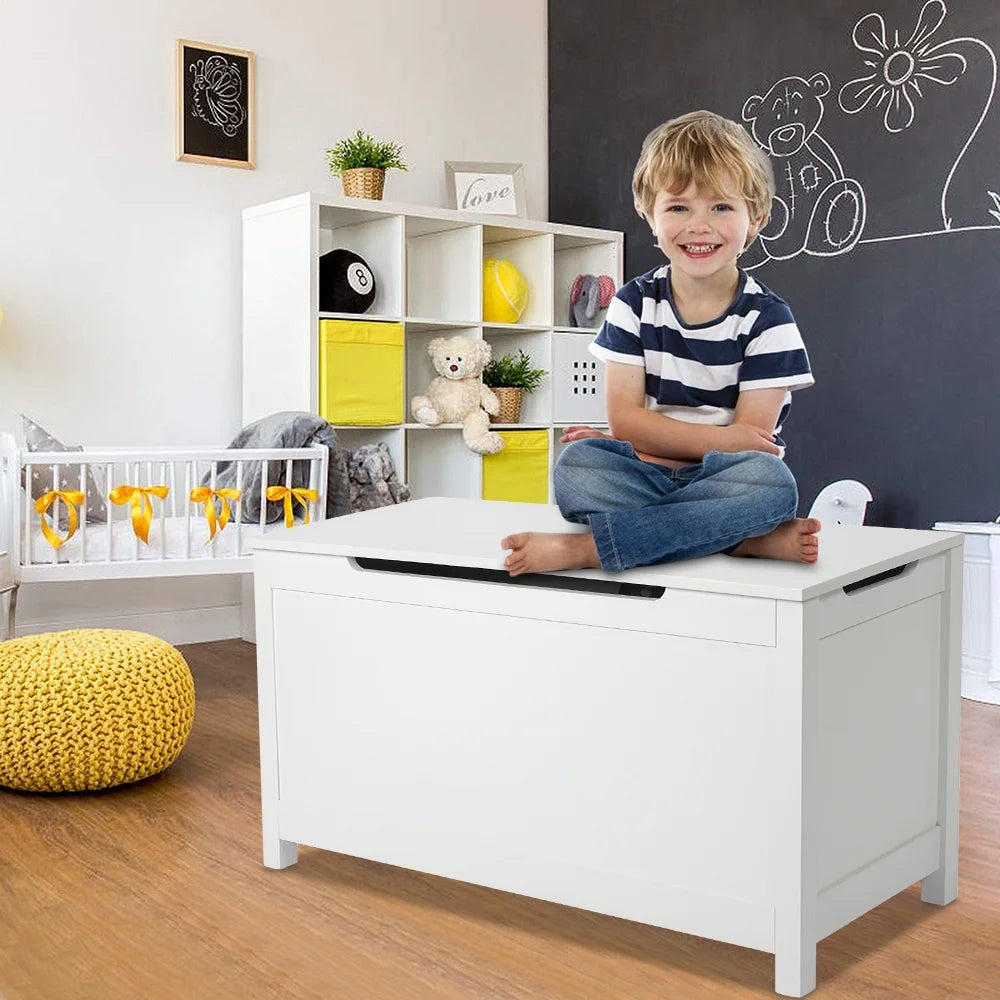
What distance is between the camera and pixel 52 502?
2.59m

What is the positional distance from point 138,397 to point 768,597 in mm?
2433

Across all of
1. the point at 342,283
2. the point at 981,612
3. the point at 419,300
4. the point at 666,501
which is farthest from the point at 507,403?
the point at 666,501

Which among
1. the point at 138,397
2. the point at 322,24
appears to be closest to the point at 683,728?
the point at 138,397

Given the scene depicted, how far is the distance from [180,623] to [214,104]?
141 cm

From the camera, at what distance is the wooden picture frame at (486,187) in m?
3.82

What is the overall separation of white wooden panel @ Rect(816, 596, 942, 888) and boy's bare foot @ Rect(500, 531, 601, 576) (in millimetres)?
281

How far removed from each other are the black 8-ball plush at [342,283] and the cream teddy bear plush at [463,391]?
12.3 inches

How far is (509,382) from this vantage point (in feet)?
12.2

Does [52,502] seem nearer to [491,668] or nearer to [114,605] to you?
[114,605]

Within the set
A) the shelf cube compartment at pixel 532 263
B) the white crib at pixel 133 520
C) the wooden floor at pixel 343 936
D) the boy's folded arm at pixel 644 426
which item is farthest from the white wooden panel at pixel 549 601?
the shelf cube compartment at pixel 532 263

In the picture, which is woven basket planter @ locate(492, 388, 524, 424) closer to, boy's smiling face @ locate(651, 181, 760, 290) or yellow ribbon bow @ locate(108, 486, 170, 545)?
yellow ribbon bow @ locate(108, 486, 170, 545)

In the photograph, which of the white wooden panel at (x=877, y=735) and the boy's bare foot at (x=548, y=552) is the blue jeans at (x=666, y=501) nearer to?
the boy's bare foot at (x=548, y=552)

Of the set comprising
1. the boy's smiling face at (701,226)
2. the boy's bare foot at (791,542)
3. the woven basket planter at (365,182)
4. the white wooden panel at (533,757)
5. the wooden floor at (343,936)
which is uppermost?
the woven basket planter at (365,182)

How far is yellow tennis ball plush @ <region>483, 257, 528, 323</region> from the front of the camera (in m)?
3.68
